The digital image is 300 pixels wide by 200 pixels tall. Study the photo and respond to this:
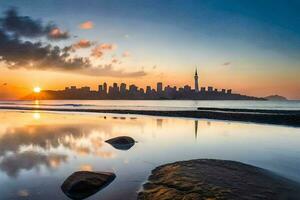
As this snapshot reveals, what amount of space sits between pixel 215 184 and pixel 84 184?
18.1 feet

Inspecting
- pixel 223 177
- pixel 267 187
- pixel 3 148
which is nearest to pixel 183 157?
pixel 223 177

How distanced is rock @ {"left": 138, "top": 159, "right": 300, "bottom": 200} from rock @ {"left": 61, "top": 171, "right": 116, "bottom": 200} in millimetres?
1947

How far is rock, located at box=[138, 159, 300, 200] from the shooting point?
10788 millimetres

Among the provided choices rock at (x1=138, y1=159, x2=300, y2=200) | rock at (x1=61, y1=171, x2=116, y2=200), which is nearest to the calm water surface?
rock at (x1=61, y1=171, x2=116, y2=200)

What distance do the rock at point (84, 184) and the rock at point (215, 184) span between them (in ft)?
6.39

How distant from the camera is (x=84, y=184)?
1198cm

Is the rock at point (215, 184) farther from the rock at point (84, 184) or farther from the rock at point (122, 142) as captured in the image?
the rock at point (122, 142)

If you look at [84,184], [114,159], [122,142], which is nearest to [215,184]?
[84,184]

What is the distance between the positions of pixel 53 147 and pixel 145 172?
11.5 metres

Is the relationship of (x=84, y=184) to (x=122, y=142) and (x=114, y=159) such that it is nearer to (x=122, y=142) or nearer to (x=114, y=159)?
(x=114, y=159)

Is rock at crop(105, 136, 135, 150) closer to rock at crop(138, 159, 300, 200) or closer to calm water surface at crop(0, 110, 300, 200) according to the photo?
calm water surface at crop(0, 110, 300, 200)

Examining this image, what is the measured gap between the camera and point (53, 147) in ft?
77.7

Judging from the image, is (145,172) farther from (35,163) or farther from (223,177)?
(35,163)

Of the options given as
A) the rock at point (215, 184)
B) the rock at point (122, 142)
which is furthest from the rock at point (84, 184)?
the rock at point (122, 142)
